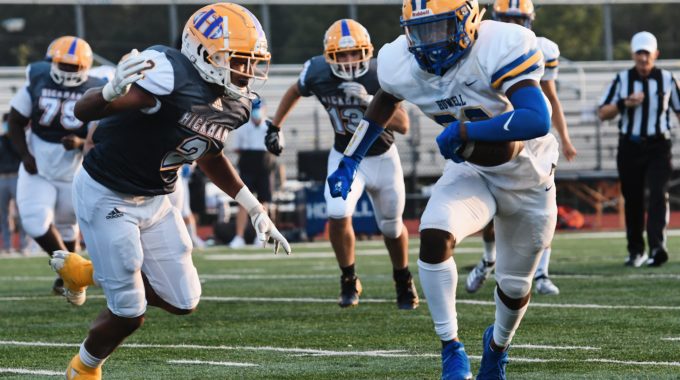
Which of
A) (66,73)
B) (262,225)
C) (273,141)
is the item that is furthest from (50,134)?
(262,225)

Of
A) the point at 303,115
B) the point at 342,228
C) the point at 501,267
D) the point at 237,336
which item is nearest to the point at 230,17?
the point at 501,267

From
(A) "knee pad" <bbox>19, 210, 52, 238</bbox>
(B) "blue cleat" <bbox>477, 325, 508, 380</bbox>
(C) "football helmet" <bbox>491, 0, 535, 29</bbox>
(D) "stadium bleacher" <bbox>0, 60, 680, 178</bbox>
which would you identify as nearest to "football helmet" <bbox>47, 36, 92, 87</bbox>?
(A) "knee pad" <bbox>19, 210, 52, 238</bbox>

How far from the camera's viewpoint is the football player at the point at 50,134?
8.16 m

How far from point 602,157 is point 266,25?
723 centimetres

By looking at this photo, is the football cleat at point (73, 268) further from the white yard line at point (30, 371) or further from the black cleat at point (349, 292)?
the black cleat at point (349, 292)

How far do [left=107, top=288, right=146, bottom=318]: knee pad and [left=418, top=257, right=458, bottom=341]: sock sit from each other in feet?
3.29

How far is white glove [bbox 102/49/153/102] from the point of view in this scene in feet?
13.3

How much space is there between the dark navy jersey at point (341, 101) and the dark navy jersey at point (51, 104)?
1.60 metres

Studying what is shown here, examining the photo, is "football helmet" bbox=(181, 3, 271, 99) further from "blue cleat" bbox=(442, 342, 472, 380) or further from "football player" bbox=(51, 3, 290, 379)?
"blue cleat" bbox=(442, 342, 472, 380)

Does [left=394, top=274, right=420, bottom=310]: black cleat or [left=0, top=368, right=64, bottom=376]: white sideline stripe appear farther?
[left=394, top=274, right=420, bottom=310]: black cleat

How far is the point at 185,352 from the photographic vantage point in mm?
5406

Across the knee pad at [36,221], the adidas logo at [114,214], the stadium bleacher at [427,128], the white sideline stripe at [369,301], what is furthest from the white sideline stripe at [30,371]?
the stadium bleacher at [427,128]

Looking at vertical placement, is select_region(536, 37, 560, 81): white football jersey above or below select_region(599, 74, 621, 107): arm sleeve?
above

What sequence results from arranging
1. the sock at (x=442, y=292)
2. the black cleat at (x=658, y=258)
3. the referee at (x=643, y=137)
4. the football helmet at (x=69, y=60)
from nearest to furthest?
the sock at (x=442, y=292), the football helmet at (x=69, y=60), the black cleat at (x=658, y=258), the referee at (x=643, y=137)
